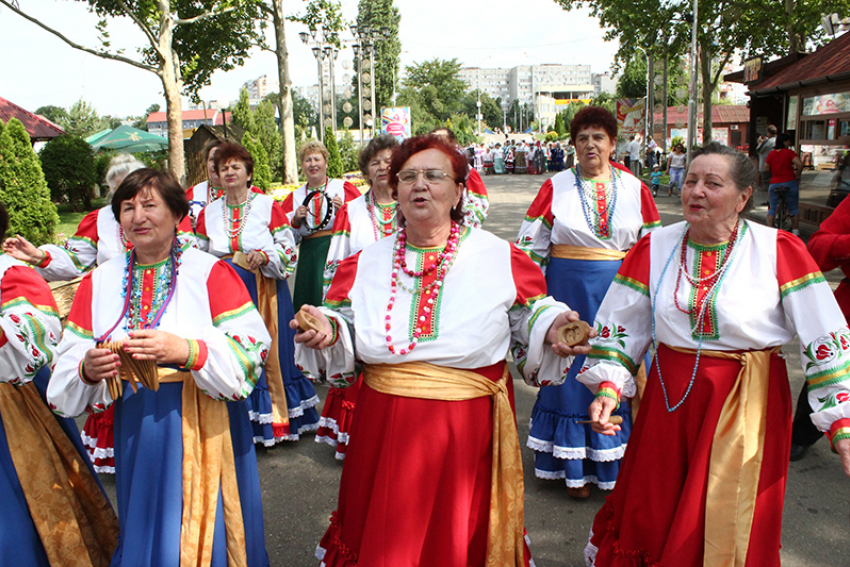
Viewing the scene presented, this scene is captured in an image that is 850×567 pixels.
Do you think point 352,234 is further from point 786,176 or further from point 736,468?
point 786,176

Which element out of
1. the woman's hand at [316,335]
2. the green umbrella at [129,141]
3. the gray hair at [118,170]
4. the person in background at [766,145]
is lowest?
the woman's hand at [316,335]

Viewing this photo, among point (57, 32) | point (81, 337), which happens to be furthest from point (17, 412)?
point (57, 32)

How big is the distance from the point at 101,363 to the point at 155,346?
0.21 m

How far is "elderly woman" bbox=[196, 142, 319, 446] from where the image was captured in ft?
16.3

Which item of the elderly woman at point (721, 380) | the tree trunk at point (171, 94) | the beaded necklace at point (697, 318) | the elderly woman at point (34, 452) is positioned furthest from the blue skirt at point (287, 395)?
the tree trunk at point (171, 94)

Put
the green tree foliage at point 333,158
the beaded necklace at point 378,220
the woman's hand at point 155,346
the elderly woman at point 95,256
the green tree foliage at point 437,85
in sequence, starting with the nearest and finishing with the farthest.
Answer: the woman's hand at point 155,346
the elderly woman at point 95,256
the beaded necklace at point 378,220
the green tree foliage at point 333,158
the green tree foliage at point 437,85

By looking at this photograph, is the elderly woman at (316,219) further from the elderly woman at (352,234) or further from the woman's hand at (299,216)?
the elderly woman at (352,234)

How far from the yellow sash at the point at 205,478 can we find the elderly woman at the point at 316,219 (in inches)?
130

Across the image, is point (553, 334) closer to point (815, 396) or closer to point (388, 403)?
point (388, 403)

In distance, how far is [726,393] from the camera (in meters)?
2.56

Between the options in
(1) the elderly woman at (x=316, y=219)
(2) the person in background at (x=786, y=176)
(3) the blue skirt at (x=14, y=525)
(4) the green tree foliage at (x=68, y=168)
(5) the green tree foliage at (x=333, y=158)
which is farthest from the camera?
(5) the green tree foliage at (x=333, y=158)

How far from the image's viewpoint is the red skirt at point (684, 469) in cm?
256

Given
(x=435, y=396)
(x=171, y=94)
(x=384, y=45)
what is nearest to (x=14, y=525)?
(x=435, y=396)

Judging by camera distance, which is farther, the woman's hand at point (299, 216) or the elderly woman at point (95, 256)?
the woman's hand at point (299, 216)
